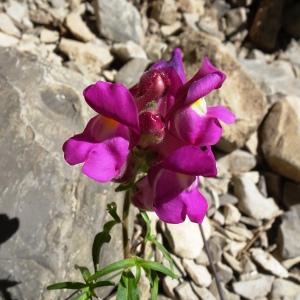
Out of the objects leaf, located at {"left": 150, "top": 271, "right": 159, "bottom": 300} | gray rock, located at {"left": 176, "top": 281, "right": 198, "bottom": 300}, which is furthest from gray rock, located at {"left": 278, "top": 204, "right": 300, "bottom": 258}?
leaf, located at {"left": 150, "top": 271, "right": 159, "bottom": 300}

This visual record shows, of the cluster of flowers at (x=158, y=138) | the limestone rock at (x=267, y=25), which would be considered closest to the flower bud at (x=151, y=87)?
the cluster of flowers at (x=158, y=138)

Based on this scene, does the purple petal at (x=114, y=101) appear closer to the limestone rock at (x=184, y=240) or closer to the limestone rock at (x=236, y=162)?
the limestone rock at (x=184, y=240)

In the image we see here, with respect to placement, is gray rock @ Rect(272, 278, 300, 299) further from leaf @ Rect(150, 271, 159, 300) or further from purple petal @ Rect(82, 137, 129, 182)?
purple petal @ Rect(82, 137, 129, 182)

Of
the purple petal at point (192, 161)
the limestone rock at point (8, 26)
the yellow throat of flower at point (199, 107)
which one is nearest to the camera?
the purple petal at point (192, 161)

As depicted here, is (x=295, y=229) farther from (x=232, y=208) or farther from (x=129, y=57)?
(x=129, y=57)

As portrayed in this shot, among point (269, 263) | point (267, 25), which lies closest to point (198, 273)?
point (269, 263)

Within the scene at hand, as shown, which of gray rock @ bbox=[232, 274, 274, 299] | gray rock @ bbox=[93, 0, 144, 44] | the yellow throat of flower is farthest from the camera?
gray rock @ bbox=[93, 0, 144, 44]
